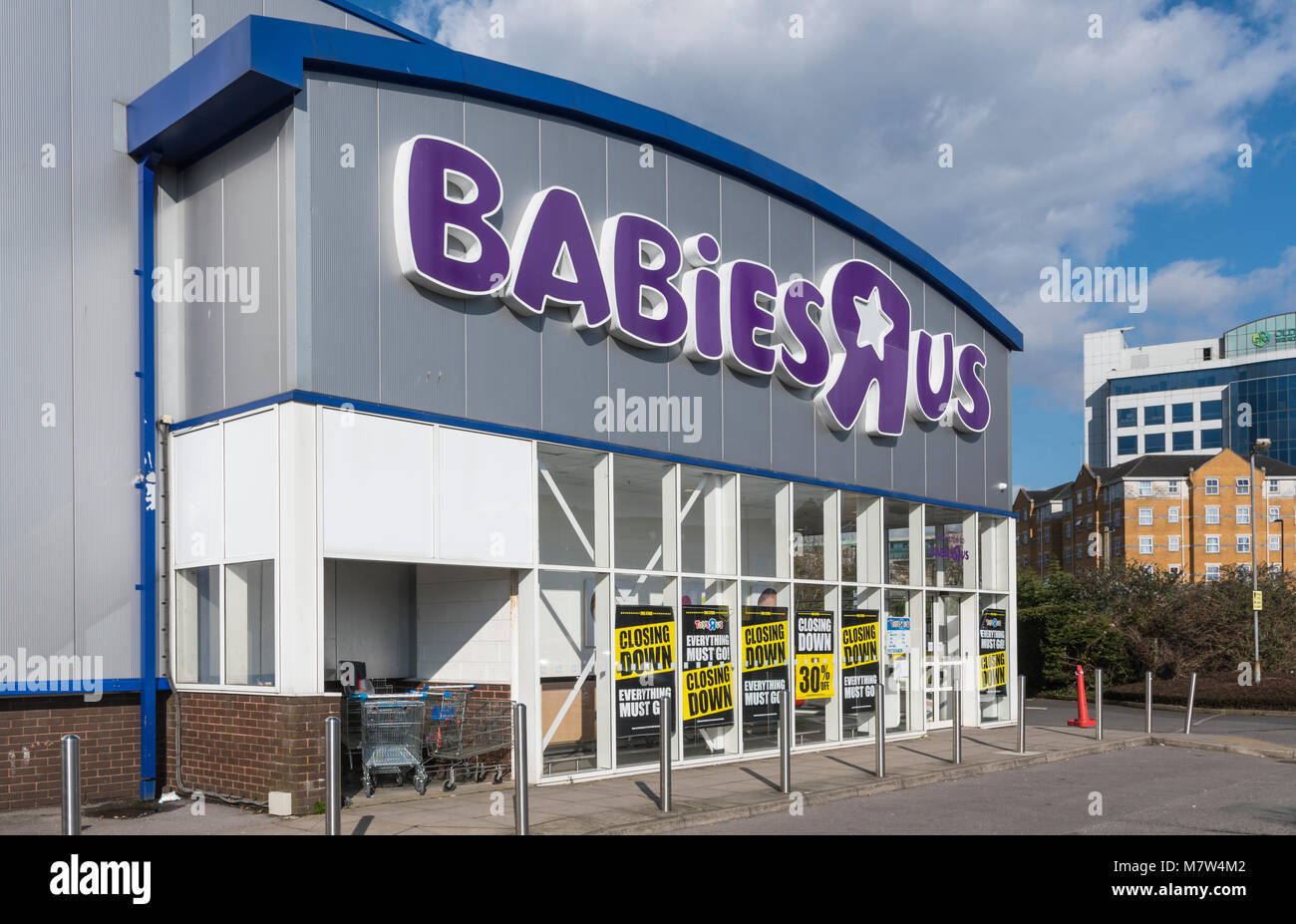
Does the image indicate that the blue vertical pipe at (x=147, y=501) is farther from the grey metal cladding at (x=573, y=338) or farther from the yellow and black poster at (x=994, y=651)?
the yellow and black poster at (x=994, y=651)

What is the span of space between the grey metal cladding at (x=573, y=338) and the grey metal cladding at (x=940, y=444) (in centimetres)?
819

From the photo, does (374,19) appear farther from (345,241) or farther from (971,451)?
(971,451)

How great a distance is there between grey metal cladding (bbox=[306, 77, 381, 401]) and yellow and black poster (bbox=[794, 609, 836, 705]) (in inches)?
315

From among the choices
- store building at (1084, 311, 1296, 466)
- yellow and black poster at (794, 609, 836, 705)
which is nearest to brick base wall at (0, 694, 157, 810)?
yellow and black poster at (794, 609, 836, 705)

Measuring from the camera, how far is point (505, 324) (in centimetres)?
1347

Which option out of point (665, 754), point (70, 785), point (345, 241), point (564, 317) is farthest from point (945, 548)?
point (70, 785)

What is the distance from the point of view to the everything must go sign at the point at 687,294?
12.8m

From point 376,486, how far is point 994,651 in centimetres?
1416

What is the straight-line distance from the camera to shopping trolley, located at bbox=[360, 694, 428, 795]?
12.0m

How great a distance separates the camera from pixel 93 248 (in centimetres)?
1267

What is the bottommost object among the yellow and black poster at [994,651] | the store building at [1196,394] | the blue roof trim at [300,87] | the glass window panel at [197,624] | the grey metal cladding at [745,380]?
the yellow and black poster at [994,651]

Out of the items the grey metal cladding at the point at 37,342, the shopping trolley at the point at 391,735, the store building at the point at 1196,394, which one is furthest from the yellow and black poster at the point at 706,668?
the store building at the point at 1196,394

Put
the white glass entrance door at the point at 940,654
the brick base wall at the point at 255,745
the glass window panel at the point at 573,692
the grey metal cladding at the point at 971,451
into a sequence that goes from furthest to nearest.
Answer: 1. the grey metal cladding at the point at 971,451
2. the white glass entrance door at the point at 940,654
3. the glass window panel at the point at 573,692
4. the brick base wall at the point at 255,745

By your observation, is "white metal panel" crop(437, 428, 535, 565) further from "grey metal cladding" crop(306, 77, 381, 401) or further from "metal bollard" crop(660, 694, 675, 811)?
"metal bollard" crop(660, 694, 675, 811)
